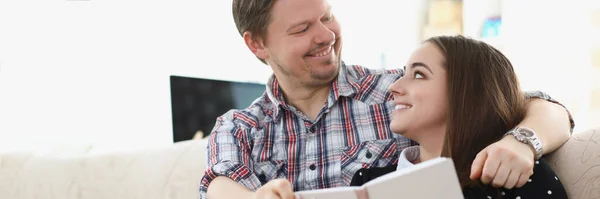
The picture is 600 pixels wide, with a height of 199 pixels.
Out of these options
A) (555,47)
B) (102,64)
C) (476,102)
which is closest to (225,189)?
(476,102)

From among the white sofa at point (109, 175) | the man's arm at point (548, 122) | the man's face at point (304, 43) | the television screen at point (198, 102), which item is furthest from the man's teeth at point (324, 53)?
the television screen at point (198, 102)

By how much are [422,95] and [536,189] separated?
27 cm

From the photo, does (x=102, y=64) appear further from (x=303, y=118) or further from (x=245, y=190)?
(x=245, y=190)

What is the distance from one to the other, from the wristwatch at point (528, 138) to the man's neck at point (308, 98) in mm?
564

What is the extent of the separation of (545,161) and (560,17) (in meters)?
2.34

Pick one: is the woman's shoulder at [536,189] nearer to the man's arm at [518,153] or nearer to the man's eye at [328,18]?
the man's arm at [518,153]

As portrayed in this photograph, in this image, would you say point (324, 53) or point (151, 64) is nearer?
point (324, 53)

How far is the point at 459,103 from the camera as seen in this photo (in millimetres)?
1043

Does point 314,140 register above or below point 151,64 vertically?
below

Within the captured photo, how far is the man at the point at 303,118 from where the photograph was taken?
1283 mm

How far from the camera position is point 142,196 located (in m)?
1.58

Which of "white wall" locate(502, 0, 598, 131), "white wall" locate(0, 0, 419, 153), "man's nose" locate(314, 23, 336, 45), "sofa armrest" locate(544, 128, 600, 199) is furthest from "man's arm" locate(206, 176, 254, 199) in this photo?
"white wall" locate(502, 0, 598, 131)

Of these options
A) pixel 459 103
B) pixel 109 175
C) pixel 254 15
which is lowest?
pixel 109 175

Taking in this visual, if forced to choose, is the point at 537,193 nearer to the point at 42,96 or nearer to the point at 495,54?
the point at 495,54
